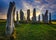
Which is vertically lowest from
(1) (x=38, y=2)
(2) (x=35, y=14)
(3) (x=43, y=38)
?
(3) (x=43, y=38)

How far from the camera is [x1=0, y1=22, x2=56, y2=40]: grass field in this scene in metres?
3.91

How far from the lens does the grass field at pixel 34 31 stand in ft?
12.8

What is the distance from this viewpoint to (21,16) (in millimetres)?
4152

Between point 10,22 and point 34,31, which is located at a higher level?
point 10,22

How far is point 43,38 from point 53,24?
0.50 m

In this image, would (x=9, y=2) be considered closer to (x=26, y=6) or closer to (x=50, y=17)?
(x=26, y=6)

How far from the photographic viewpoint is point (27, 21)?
412cm

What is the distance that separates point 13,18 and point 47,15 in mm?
907

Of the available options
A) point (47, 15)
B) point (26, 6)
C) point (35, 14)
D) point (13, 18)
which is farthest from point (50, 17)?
point (13, 18)

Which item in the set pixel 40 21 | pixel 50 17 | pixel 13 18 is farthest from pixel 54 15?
pixel 13 18

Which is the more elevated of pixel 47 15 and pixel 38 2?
pixel 38 2

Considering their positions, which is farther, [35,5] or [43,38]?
[35,5]

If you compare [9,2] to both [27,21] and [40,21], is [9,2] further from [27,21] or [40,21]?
[40,21]

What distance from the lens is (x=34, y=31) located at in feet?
13.1
